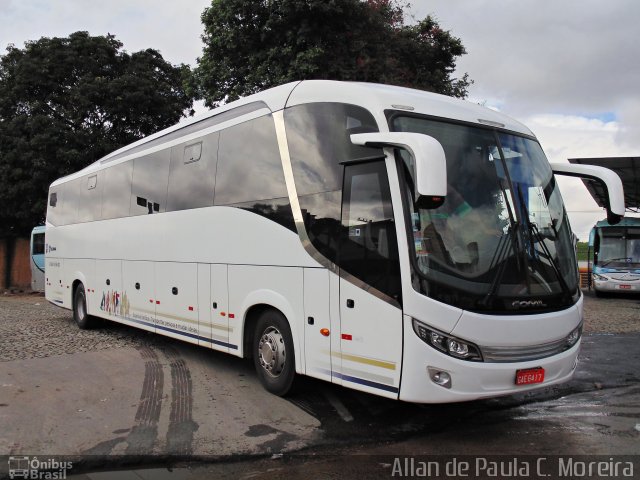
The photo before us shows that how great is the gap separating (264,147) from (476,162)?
98.2 inches

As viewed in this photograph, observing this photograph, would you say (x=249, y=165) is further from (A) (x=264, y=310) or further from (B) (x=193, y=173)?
(A) (x=264, y=310)

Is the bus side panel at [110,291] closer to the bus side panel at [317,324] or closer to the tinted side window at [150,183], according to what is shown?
the tinted side window at [150,183]

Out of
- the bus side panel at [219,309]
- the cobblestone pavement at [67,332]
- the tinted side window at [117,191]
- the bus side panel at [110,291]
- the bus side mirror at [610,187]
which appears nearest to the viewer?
the bus side mirror at [610,187]

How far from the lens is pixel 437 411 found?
5852 millimetres

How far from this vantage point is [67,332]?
1119 centimetres

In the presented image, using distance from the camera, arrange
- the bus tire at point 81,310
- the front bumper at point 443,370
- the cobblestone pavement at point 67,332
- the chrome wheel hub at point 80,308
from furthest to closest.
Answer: the chrome wheel hub at point 80,308 → the bus tire at point 81,310 → the cobblestone pavement at point 67,332 → the front bumper at point 443,370

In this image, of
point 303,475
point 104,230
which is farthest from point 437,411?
point 104,230

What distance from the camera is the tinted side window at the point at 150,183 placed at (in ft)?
27.7

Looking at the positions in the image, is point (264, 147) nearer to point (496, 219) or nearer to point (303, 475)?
point (496, 219)

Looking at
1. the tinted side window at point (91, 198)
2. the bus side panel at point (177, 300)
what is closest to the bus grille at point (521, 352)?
the bus side panel at point (177, 300)

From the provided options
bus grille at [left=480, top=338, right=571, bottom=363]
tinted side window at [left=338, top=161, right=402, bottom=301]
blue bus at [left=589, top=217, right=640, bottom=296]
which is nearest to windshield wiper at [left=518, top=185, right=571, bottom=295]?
bus grille at [left=480, top=338, right=571, bottom=363]

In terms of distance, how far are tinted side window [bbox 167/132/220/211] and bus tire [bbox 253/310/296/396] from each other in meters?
1.93

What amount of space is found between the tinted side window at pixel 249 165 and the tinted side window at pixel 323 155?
355mm

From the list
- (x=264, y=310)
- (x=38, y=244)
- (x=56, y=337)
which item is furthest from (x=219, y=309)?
(x=38, y=244)
